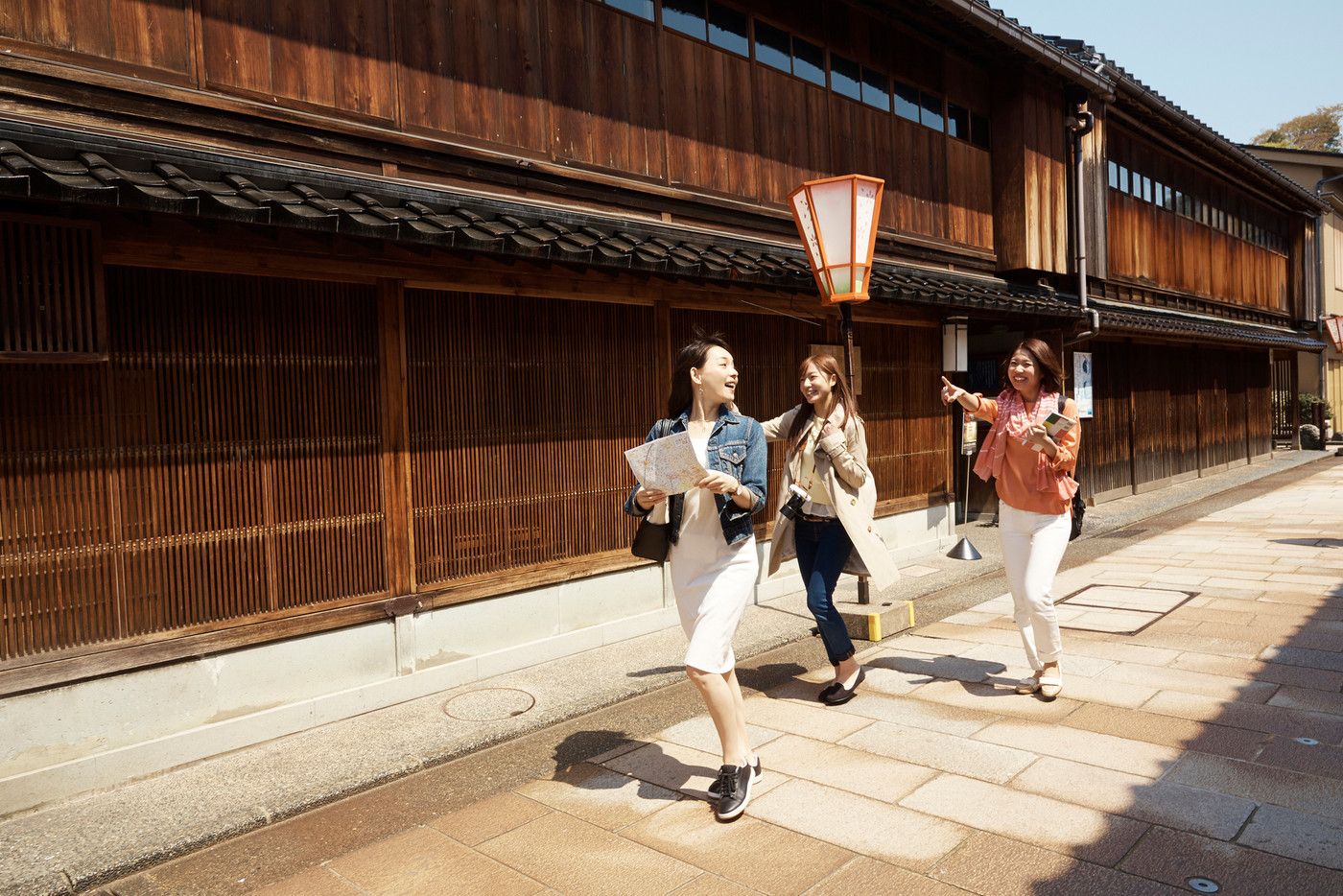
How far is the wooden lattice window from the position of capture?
4.64m

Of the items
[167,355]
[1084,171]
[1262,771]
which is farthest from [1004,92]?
[167,355]

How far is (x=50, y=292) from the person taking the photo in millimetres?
4797

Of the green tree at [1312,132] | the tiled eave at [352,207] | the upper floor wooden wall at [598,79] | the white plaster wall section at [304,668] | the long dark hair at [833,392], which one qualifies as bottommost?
the white plaster wall section at [304,668]

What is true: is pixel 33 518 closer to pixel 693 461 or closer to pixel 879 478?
pixel 693 461

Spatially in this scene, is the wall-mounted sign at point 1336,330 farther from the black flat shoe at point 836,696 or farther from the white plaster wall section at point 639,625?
the black flat shoe at point 836,696

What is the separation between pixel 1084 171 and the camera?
1501 cm

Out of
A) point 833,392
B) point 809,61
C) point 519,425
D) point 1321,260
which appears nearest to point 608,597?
point 519,425

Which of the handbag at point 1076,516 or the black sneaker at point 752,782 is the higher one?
the handbag at point 1076,516

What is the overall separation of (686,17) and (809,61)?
2.16 meters

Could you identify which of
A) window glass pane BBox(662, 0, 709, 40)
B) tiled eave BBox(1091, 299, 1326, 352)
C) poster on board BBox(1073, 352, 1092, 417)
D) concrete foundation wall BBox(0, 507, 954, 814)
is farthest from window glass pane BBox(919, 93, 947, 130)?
concrete foundation wall BBox(0, 507, 954, 814)

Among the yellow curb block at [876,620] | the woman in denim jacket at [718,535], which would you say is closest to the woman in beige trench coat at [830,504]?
the woman in denim jacket at [718,535]

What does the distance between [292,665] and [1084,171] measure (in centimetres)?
1433

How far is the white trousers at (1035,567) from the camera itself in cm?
575

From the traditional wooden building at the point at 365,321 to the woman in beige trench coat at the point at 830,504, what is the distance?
1916mm
